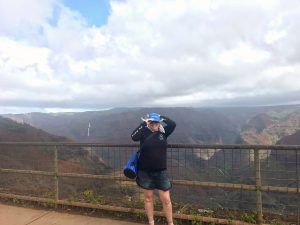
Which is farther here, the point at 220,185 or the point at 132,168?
the point at 220,185

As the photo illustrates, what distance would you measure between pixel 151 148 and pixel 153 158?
0.15 meters

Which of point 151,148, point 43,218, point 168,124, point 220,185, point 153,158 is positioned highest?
point 168,124

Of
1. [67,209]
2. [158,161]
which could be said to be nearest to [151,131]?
[158,161]

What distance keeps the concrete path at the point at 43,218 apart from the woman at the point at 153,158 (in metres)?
1.24

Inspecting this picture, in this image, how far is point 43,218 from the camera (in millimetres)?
7039

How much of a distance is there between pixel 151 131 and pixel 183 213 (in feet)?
5.72

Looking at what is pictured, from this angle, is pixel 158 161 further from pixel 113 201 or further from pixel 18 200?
pixel 18 200

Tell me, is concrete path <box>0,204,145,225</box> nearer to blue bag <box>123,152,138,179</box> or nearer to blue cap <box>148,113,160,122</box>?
blue bag <box>123,152,138,179</box>

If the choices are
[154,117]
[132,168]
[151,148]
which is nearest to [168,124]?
[154,117]

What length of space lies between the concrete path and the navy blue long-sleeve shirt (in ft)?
4.94

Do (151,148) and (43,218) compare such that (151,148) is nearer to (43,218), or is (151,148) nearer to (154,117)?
(154,117)

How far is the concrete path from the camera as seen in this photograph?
668 cm

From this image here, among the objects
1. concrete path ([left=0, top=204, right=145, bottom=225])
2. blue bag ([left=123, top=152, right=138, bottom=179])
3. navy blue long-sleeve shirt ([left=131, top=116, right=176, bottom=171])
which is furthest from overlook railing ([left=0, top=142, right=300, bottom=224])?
blue bag ([left=123, top=152, right=138, bottom=179])

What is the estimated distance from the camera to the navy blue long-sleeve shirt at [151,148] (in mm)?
5504
